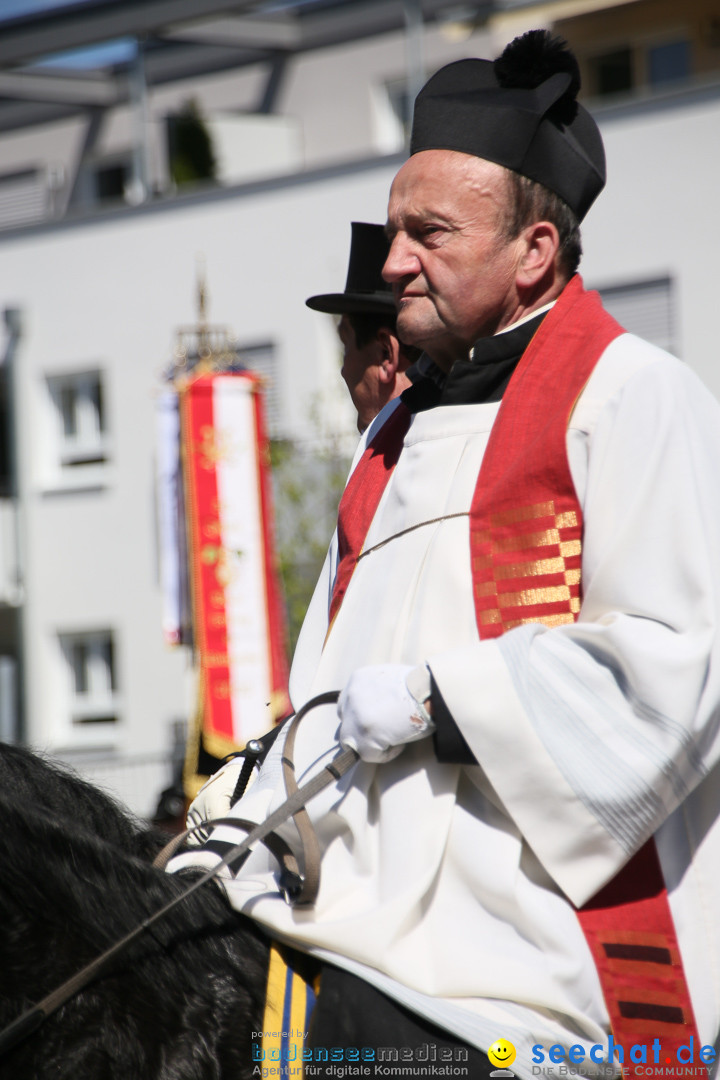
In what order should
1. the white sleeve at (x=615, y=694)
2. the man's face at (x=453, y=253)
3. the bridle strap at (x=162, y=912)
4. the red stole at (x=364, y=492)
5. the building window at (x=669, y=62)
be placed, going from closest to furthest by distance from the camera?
the bridle strap at (x=162, y=912) → the white sleeve at (x=615, y=694) → the man's face at (x=453, y=253) → the red stole at (x=364, y=492) → the building window at (x=669, y=62)

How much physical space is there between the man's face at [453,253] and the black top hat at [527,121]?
0.16ft

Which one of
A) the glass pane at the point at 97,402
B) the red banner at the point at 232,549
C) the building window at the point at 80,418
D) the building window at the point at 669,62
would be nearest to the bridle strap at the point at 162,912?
the red banner at the point at 232,549

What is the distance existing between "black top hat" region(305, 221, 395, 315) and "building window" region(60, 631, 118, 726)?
45.7 feet

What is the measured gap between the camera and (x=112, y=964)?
6.36 ft

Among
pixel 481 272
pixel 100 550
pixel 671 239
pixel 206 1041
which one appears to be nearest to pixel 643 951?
pixel 206 1041

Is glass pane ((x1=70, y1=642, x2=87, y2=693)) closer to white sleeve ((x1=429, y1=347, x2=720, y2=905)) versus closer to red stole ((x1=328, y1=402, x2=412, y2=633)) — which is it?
red stole ((x1=328, y1=402, x2=412, y2=633))

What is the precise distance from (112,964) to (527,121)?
5.50 ft

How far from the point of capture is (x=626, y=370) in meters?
2.17

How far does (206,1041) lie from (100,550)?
51.8ft

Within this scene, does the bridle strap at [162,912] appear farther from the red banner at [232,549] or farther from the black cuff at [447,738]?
the red banner at [232,549]

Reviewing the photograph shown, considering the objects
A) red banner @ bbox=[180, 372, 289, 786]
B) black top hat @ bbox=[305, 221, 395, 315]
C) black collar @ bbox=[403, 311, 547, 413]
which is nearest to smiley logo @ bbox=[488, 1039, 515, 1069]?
black collar @ bbox=[403, 311, 547, 413]

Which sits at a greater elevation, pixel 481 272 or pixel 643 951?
pixel 481 272

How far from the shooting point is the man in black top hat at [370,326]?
13.3 ft

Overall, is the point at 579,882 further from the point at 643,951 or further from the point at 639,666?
the point at 639,666
